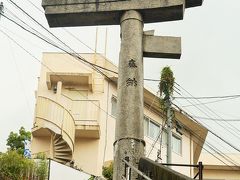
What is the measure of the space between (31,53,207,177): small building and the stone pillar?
48.5 feet

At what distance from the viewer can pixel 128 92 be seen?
7.77m

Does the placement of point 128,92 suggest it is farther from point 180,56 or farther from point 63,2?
point 63,2

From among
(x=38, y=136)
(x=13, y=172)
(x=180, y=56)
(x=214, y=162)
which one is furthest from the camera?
(x=214, y=162)

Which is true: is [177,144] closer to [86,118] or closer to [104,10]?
[86,118]

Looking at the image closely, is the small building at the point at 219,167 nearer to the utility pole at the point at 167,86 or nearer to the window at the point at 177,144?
the window at the point at 177,144

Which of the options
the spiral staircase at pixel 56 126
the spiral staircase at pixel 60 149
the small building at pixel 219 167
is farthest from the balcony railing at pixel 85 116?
the small building at pixel 219 167

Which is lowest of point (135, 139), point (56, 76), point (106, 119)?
point (135, 139)

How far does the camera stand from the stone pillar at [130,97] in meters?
7.38

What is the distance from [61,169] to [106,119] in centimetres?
576

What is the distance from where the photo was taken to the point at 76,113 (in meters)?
24.0

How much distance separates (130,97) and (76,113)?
53.9ft

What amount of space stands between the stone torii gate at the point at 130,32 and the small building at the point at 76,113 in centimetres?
1430

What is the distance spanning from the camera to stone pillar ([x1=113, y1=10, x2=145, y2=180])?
24.2 ft

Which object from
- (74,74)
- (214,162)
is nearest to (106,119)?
(74,74)
